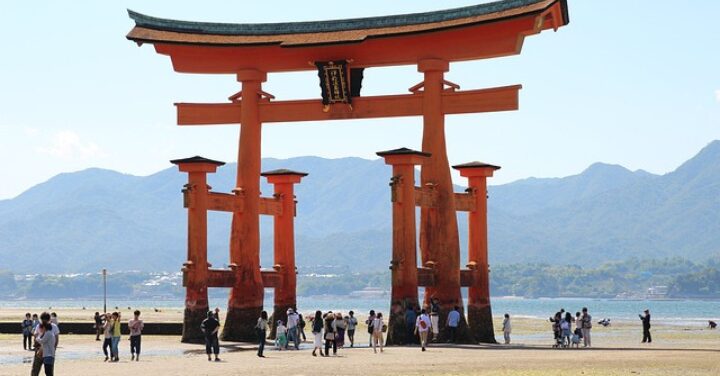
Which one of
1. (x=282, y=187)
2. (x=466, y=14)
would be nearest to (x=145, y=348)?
(x=282, y=187)

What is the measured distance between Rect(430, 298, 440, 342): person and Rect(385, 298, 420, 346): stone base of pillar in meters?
0.62

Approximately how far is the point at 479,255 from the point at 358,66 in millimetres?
7900

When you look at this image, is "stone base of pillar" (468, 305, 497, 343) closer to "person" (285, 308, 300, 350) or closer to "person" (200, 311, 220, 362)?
"person" (285, 308, 300, 350)

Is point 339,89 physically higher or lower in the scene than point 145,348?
higher

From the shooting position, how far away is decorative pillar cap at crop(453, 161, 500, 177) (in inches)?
1682

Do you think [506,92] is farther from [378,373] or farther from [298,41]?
[378,373]

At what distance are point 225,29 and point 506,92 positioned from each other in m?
10.9

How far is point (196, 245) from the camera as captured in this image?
131 feet

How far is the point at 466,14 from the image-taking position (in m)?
40.0

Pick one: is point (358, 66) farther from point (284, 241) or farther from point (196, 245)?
point (196, 245)

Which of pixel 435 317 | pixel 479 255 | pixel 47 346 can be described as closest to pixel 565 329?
pixel 435 317

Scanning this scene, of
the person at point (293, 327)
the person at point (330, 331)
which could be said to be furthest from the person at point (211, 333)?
the person at point (293, 327)

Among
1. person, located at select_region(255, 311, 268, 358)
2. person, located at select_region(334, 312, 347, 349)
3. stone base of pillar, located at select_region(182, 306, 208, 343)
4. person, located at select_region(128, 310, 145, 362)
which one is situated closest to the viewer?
person, located at select_region(128, 310, 145, 362)

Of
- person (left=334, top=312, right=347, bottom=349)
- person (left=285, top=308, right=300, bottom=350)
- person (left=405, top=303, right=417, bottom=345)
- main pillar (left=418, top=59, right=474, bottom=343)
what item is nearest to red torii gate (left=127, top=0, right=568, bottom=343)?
main pillar (left=418, top=59, right=474, bottom=343)
